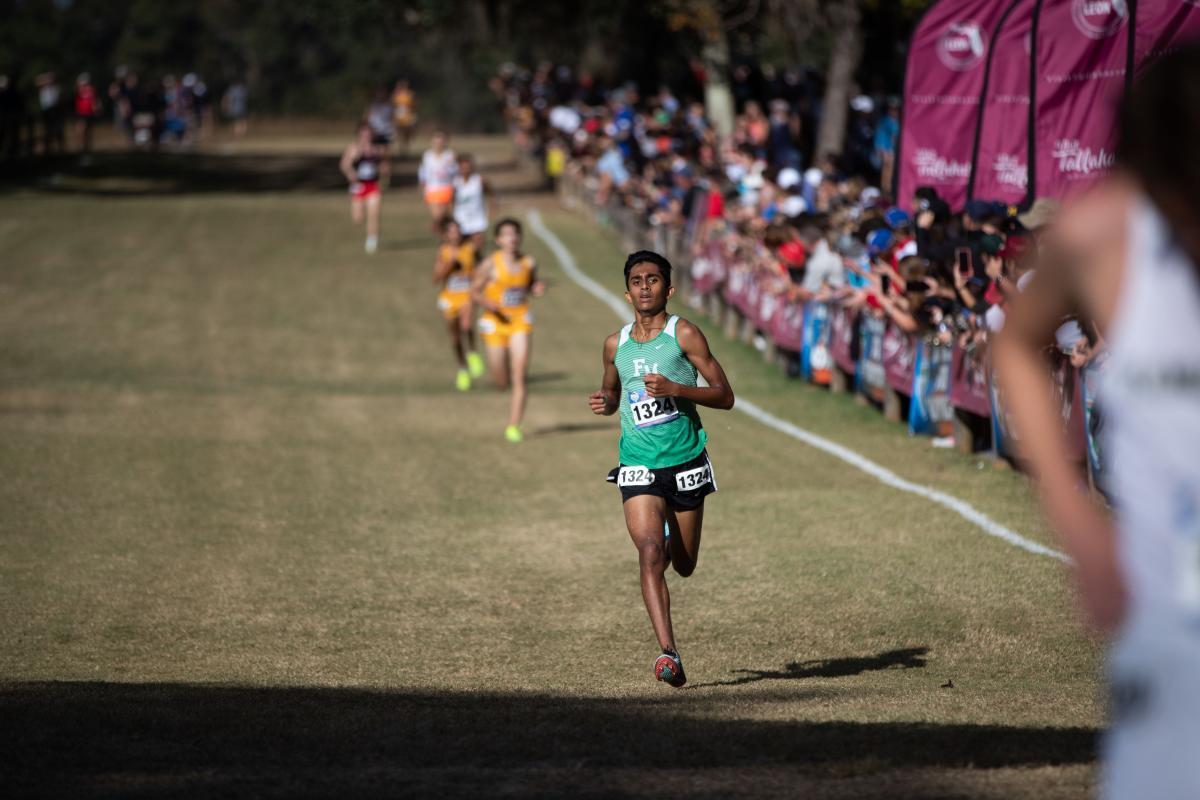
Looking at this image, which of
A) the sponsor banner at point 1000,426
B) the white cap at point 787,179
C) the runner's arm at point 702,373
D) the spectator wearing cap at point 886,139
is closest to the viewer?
the runner's arm at point 702,373

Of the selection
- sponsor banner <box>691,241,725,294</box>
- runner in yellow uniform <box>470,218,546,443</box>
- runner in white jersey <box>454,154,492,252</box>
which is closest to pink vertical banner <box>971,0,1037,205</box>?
runner in yellow uniform <box>470,218,546,443</box>

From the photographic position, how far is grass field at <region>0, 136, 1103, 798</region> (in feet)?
→ 19.1

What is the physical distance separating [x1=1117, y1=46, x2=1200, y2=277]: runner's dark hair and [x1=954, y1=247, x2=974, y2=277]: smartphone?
1077 cm

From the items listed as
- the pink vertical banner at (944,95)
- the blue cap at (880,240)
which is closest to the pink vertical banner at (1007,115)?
the pink vertical banner at (944,95)

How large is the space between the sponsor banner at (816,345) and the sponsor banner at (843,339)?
17cm

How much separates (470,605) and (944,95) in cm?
1066

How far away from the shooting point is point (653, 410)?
309 inches

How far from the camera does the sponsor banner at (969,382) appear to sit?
13.3m

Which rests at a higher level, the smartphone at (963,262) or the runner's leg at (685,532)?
the smartphone at (963,262)

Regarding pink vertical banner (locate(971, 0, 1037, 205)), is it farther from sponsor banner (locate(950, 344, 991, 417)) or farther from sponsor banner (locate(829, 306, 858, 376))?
sponsor banner (locate(950, 344, 991, 417))

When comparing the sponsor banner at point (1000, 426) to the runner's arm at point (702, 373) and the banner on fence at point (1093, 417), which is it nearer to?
the banner on fence at point (1093, 417)

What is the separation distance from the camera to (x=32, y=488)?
1377 centimetres

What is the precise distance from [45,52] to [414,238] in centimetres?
6627

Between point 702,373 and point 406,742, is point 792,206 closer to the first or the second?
point 702,373
